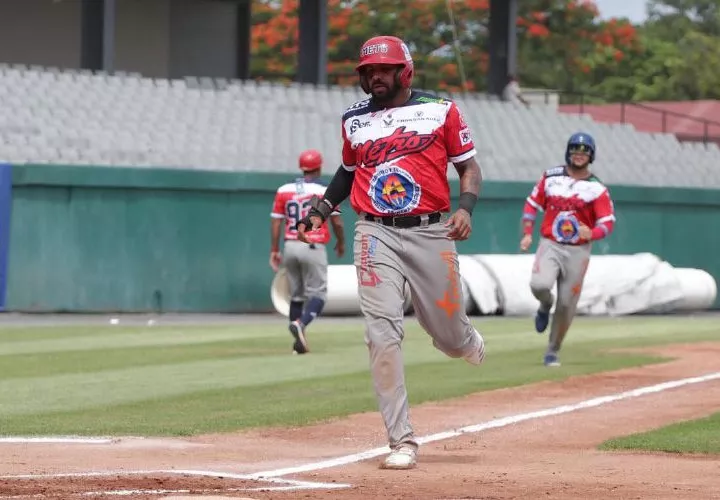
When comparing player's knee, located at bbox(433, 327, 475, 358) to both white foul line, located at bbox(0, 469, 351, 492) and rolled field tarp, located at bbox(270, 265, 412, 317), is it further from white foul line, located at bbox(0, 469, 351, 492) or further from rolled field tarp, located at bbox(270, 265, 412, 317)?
rolled field tarp, located at bbox(270, 265, 412, 317)

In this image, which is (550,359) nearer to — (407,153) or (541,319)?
(541,319)

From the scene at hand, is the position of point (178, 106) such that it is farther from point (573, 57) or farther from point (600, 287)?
point (573, 57)

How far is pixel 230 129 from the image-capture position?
28531 mm

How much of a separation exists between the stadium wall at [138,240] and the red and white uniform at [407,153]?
52.8 feet

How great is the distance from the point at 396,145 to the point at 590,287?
61.6 ft

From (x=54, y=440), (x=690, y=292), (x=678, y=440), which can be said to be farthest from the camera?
(x=690, y=292)

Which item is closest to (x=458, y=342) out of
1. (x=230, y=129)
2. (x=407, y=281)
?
(x=407, y=281)

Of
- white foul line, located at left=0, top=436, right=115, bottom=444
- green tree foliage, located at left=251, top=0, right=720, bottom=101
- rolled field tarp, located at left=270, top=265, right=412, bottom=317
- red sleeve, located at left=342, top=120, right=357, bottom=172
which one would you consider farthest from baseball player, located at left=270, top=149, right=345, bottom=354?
green tree foliage, located at left=251, top=0, right=720, bottom=101

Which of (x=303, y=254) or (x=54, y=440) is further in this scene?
(x=303, y=254)

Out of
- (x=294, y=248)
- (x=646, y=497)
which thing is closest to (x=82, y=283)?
(x=294, y=248)

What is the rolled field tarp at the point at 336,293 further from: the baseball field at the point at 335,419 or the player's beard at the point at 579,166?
the player's beard at the point at 579,166

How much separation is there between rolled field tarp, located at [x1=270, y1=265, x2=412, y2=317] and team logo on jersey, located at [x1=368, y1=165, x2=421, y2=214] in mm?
15119

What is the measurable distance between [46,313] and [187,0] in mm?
17795

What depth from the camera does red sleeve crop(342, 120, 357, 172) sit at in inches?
344
